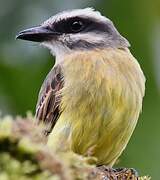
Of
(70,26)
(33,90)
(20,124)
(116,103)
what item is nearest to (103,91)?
(116,103)

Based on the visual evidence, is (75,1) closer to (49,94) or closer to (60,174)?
(49,94)

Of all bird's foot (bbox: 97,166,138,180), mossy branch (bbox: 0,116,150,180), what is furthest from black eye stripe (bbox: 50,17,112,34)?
mossy branch (bbox: 0,116,150,180)

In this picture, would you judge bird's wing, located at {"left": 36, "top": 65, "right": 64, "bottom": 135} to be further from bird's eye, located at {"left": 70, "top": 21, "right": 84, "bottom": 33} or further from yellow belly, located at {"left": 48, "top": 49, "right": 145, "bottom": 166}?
bird's eye, located at {"left": 70, "top": 21, "right": 84, "bottom": 33}

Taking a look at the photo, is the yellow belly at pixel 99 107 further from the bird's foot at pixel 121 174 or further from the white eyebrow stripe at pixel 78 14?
the bird's foot at pixel 121 174

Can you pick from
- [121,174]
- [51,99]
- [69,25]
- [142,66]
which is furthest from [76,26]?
[121,174]

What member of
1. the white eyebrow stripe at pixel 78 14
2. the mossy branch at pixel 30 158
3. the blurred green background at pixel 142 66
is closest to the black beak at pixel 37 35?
the white eyebrow stripe at pixel 78 14

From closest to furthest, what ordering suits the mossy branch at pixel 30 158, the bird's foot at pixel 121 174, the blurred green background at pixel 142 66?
the mossy branch at pixel 30 158, the bird's foot at pixel 121 174, the blurred green background at pixel 142 66
